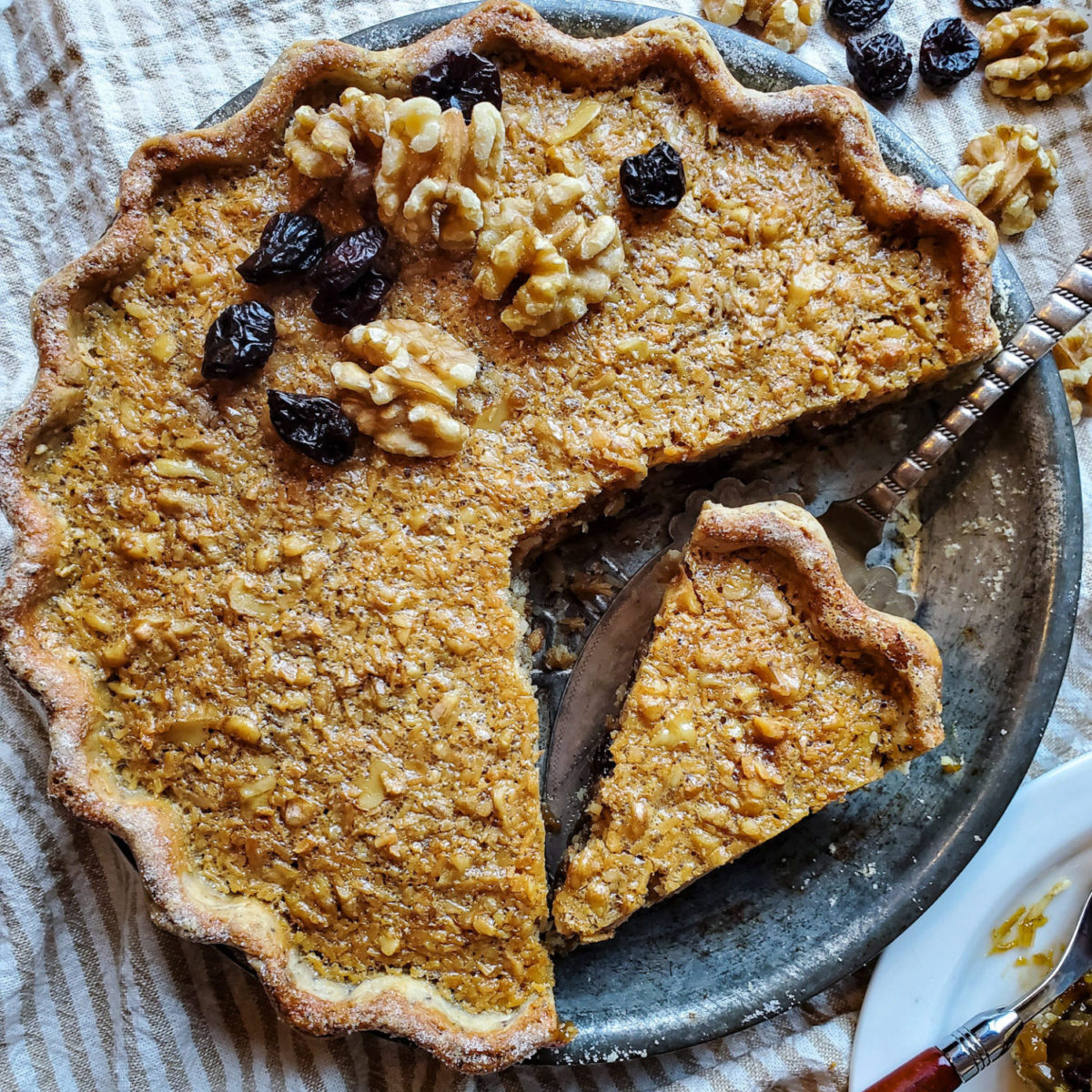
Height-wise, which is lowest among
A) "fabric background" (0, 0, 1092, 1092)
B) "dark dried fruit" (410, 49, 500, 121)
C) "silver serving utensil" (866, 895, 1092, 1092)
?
"silver serving utensil" (866, 895, 1092, 1092)

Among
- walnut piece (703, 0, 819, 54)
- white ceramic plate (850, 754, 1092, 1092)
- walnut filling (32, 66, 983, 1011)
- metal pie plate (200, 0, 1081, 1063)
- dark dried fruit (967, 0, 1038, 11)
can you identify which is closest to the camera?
walnut filling (32, 66, 983, 1011)

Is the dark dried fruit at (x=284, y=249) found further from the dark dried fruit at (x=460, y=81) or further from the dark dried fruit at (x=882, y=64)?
the dark dried fruit at (x=882, y=64)

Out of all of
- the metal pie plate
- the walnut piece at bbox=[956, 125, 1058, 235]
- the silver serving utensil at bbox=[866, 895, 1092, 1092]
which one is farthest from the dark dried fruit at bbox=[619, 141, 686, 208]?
the silver serving utensil at bbox=[866, 895, 1092, 1092]

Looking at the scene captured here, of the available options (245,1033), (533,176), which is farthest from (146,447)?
(245,1033)

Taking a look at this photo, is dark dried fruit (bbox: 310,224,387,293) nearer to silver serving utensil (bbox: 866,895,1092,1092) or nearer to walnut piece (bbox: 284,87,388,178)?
walnut piece (bbox: 284,87,388,178)

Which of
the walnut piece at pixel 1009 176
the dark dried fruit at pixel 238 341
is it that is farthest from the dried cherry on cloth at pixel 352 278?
the walnut piece at pixel 1009 176

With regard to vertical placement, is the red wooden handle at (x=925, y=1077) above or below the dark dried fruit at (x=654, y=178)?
below
